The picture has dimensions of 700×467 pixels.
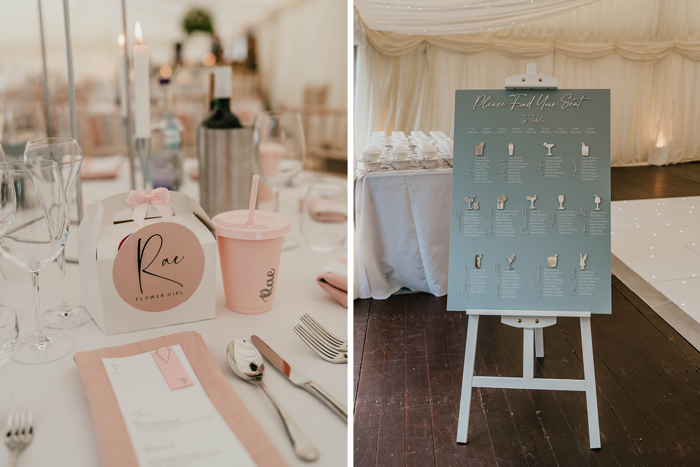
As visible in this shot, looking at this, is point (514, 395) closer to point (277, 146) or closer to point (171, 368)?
point (277, 146)

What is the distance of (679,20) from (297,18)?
290 inches

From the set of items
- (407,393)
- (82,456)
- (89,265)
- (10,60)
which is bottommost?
(407,393)

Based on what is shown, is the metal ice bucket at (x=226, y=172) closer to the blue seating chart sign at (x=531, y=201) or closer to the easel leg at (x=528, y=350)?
the blue seating chart sign at (x=531, y=201)

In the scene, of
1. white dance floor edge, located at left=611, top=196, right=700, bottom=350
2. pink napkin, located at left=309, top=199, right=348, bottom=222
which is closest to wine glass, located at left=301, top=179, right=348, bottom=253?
pink napkin, located at left=309, top=199, right=348, bottom=222

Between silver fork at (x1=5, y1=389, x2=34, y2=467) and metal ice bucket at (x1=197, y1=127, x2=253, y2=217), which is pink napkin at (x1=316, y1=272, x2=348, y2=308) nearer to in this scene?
metal ice bucket at (x1=197, y1=127, x2=253, y2=217)

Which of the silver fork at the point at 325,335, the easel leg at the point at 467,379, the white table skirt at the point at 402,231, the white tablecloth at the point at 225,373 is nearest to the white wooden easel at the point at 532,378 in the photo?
the easel leg at the point at 467,379

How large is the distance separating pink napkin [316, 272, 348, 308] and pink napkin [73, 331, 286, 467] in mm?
289

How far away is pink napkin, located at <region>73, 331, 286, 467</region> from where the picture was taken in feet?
1.84

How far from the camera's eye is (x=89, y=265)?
2.84ft

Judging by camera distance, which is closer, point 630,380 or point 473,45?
point 630,380

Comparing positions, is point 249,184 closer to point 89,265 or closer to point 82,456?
point 89,265

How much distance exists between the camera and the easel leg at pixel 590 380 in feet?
5.53

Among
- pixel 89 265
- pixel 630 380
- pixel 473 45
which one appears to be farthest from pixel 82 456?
pixel 473 45

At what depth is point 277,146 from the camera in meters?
1.19
